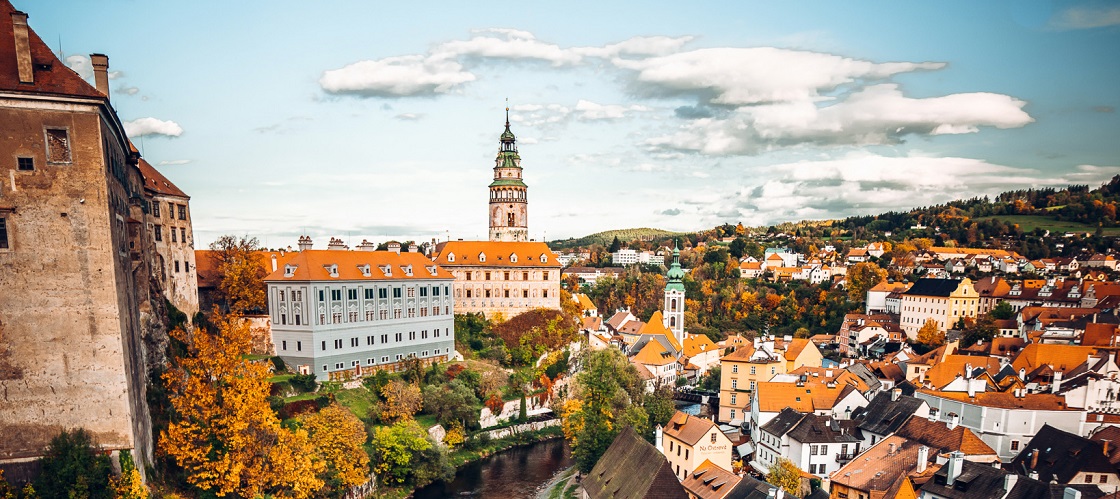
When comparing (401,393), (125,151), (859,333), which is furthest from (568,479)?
(859,333)

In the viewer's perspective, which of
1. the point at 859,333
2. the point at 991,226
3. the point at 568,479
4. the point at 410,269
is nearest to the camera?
the point at 568,479

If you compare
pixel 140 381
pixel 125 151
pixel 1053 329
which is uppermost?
pixel 125 151

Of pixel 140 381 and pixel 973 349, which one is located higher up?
pixel 140 381

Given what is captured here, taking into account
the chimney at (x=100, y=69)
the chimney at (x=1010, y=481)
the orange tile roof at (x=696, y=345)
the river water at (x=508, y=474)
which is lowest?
the river water at (x=508, y=474)

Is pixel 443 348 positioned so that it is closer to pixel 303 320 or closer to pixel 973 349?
pixel 303 320

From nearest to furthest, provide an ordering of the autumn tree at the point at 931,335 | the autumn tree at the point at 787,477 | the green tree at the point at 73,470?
the green tree at the point at 73,470, the autumn tree at the point at 787,477, the autumn tree at the point at 931,335

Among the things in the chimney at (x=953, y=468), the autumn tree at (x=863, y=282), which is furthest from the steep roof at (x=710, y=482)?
the autumn tree at (x=863, y=282)

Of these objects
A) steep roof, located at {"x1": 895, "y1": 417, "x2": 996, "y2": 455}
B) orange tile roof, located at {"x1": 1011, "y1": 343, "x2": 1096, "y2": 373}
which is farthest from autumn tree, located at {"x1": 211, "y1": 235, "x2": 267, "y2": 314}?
orange tile roof, located at {"x1": 1011, "y1": 343, "x2": 1096, "y2": 373}

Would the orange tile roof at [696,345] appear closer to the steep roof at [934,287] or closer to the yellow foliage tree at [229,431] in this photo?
the steep roof at [934,287]
